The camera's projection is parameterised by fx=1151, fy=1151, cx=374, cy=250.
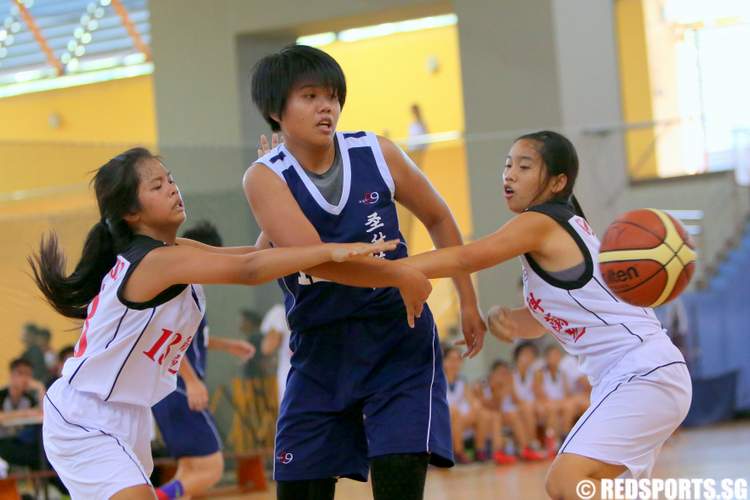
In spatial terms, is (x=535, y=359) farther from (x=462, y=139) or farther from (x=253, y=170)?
(x=253, y=170)

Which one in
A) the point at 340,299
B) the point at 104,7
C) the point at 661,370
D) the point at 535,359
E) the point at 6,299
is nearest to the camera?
the point at 340,299

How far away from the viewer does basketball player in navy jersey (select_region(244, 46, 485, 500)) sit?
3643 mm

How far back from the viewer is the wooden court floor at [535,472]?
7.80m

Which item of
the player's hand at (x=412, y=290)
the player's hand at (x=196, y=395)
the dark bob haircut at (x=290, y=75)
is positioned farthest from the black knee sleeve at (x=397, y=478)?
the player's hand at (x=196, y=395)

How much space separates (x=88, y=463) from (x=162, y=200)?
0.90 metres

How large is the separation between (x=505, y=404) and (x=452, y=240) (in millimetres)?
6649

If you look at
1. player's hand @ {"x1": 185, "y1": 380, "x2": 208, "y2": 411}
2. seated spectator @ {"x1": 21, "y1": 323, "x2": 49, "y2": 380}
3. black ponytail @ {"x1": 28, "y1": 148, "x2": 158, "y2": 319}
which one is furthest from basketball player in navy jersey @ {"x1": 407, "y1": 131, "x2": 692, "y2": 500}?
seated spectator @ {"x1": 21, "y1": 323, "x2": 49, "y2": 380}

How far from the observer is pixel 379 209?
3.75 meters

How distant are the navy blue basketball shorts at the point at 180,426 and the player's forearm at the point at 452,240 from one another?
3297mm

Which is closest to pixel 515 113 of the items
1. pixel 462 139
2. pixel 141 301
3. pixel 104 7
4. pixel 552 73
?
pixel 552 73

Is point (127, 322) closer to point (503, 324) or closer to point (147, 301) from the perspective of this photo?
point (147, 301)

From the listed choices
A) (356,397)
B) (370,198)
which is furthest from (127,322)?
(370,198)

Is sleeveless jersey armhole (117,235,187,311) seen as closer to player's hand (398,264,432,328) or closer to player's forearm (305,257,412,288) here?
player's forearm (305,257,412,288)
